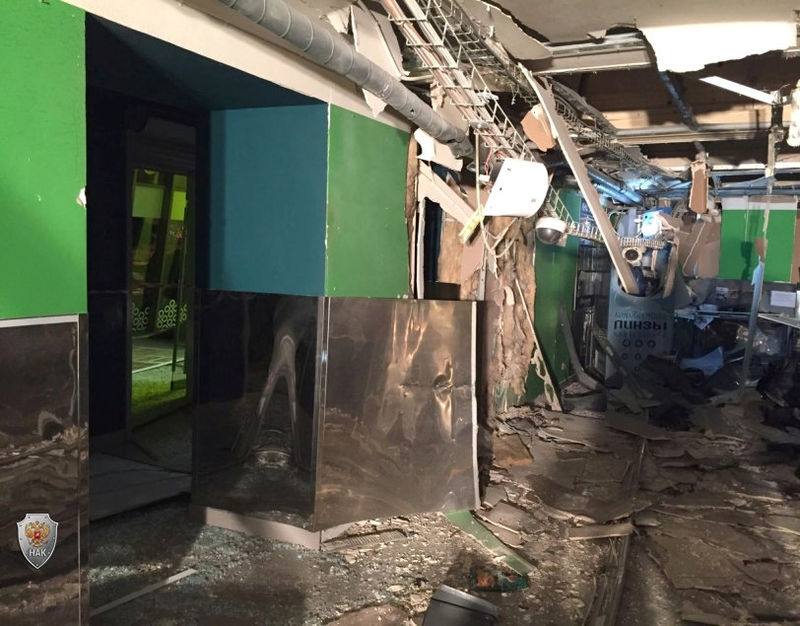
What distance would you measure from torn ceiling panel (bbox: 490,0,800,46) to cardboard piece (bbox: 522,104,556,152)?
2.04 feet

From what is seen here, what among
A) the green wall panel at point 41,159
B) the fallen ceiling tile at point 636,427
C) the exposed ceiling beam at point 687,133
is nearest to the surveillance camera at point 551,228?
the exposed ceiling beam at point 687,133

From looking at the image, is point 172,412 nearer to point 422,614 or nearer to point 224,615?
point 224,615

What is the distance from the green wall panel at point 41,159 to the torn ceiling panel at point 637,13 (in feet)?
5.94

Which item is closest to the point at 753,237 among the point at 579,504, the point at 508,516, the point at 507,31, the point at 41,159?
the point at 579,504

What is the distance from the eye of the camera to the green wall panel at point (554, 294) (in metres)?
6.61

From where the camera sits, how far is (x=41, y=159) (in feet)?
5.69

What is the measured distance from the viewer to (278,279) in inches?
122

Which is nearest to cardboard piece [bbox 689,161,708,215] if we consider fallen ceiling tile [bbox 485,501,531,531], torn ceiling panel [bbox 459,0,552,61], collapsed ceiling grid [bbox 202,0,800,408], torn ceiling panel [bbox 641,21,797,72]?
collapsed ceiling grid [bbox 202,0,800,408]

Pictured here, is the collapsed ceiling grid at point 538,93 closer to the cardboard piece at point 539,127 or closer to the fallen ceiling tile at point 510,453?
the cardboard piece at point 539,127

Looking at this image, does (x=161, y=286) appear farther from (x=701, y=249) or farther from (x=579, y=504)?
(x=701, y=249)

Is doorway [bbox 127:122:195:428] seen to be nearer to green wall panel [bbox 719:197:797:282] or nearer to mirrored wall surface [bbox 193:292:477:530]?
mirrored wall surface [bbox 193:292:477:530]

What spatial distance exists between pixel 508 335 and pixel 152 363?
354 centimetres

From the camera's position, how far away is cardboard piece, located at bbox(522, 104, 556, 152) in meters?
3.54

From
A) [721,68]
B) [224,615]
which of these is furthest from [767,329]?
[224,615]
